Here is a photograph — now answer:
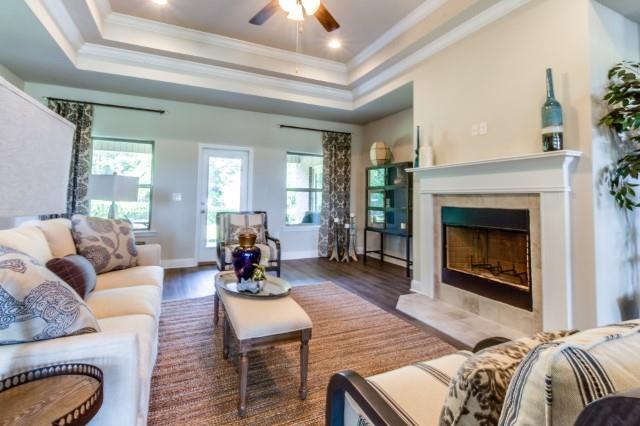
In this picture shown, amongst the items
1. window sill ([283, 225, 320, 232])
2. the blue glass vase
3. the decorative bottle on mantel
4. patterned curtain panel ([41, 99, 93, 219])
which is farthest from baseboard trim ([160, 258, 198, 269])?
the decorative bottle on mantel

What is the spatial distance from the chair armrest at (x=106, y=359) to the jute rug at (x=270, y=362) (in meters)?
0.58

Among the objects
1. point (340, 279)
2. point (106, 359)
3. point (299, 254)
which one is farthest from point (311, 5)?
point (299, 254)

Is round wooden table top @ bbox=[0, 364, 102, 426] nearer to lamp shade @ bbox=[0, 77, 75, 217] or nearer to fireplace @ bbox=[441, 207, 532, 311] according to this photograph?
lamp shade @ bbox=[0, 77, 75, 217]

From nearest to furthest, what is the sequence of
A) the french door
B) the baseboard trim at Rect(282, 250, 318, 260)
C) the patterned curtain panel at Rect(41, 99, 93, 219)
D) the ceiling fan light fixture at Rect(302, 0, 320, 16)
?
the ceiling fan light fixture at Rect(302, 0, 320, 16)
the patterned curtain panel at Rect(41, 99, 93, 219)
the french door
the baseboard trim at Rect(282, 250, 318, 260)

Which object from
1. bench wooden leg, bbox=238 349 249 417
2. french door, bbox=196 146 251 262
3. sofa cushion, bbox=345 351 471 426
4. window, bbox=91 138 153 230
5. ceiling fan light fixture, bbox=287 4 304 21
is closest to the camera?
sofa cushion, bbox=345 351 471 426

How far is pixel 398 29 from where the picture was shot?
140 inches

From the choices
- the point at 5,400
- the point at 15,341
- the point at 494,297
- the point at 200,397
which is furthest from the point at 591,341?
the point at 494,297

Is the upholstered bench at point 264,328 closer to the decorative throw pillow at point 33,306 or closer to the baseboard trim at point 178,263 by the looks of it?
the decorative throw pillow at point 33,306

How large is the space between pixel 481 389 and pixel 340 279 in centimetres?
364

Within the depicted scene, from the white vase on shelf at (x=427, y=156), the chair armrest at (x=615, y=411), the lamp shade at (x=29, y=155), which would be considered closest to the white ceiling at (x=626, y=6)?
the white vase on shelf at (x=427, y=156)

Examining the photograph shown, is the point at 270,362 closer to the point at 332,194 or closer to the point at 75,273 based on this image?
the point at 75,273

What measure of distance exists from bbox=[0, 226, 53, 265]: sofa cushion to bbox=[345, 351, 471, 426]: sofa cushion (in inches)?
73.4

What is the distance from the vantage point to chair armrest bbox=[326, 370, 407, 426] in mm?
787

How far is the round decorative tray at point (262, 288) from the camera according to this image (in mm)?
1882
